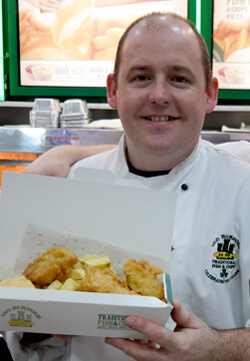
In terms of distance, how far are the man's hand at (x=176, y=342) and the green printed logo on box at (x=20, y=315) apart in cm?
16

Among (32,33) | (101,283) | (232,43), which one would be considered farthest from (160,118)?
(32,33)

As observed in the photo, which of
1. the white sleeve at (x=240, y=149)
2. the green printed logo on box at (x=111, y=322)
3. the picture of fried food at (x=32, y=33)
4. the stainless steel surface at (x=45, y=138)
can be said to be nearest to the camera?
the green printed logo on box at (x=111, y=322)

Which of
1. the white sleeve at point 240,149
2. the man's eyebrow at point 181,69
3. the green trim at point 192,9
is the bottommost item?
the white sleeve at point 240,149

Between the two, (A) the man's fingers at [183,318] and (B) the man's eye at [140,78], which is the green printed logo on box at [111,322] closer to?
(A) the man's fingers at [183,318]

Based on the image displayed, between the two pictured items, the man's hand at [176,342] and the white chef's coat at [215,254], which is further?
the white chef's coat at [215,254]

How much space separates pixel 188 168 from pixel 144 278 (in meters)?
0.60

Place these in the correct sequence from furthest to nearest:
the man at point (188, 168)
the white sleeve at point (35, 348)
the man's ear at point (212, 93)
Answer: the man's ear at point (212, 93) → the man at point (188, 168) → the white sleeve at point (35, 348)

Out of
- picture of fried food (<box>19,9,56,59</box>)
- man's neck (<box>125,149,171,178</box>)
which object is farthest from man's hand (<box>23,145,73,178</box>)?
picture of fried food (<box>19,9,56,59</box>)

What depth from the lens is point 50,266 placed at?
2.62 feet

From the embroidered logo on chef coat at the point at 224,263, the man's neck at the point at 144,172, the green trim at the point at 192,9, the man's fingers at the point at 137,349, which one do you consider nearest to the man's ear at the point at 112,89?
the man's neck at the point at 144,172

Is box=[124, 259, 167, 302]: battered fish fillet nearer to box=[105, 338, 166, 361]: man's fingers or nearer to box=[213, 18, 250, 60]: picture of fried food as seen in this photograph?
box=[105, 338, 166, 361]: man's fingers

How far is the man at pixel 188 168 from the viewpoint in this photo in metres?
1.16

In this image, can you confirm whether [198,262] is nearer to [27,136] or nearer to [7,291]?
[7,291]

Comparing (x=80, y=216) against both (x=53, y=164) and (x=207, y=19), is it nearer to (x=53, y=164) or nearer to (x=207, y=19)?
(x=53, y=164)
